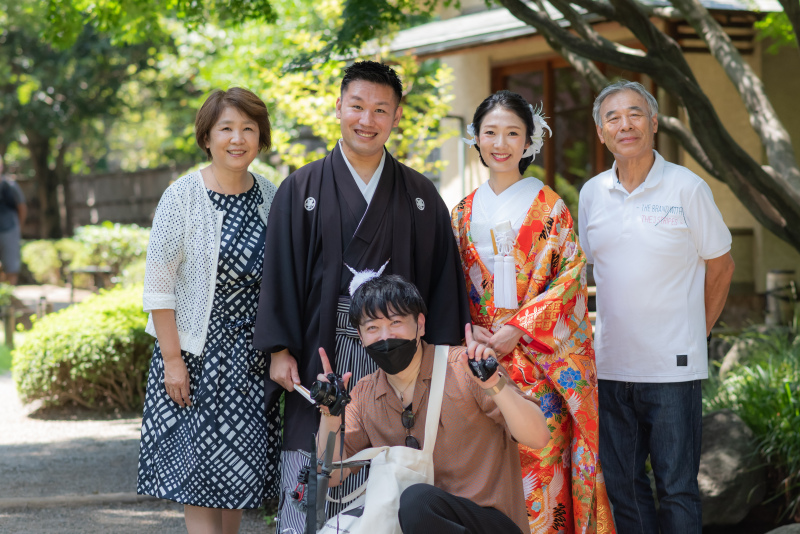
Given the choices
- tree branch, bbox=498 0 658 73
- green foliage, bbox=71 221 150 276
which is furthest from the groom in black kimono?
green foliage, bbox=71 221 150 276

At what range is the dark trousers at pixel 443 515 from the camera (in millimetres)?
2174

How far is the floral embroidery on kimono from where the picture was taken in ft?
9.35

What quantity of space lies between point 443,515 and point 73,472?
11.7ft

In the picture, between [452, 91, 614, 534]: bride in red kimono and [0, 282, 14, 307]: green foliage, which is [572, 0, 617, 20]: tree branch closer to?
[452, 91, 614, 534]: bride in red kimono

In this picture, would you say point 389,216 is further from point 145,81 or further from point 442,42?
point 145,81

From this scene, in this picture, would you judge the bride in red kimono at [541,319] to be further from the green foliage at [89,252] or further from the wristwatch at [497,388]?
the green foliage at [89,252]

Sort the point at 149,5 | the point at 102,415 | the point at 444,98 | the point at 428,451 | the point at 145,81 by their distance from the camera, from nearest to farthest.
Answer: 1. the point at 428,451
2. the point at 149,5
3. the point at 102,415
4. the point at 444,98
5. the point at 145,81

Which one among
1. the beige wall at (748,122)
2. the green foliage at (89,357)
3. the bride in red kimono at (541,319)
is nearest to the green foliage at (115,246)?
the green foliage at (89,357)

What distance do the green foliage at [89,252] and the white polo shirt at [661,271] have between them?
32.2ft

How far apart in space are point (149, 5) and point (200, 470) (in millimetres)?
3989

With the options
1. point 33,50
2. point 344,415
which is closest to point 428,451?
point 344,415

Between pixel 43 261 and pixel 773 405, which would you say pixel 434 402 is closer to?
pixel 773 405

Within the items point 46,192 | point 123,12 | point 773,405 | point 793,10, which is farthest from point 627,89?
point 46,192

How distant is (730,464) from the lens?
Answer: 3.96m
